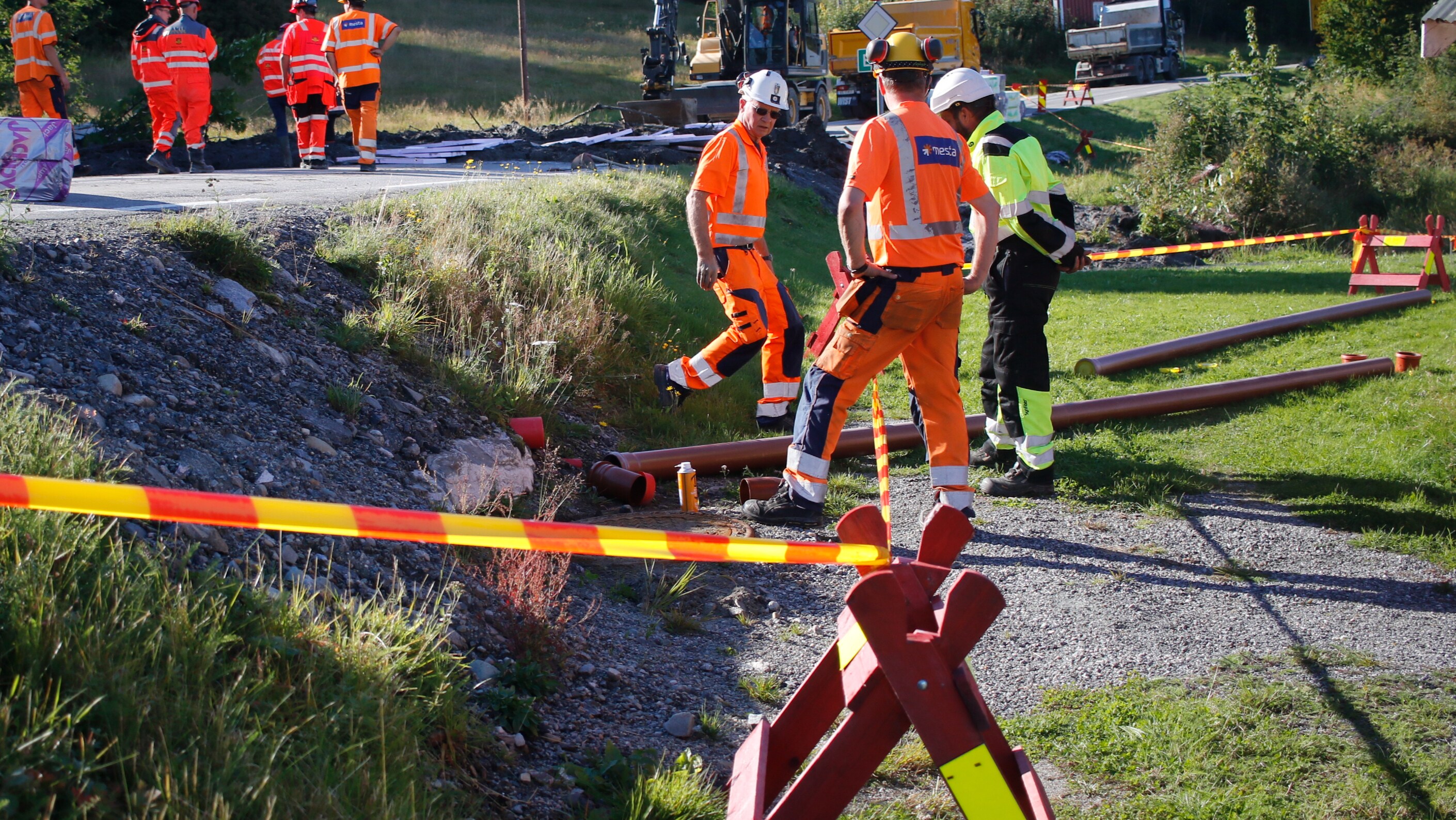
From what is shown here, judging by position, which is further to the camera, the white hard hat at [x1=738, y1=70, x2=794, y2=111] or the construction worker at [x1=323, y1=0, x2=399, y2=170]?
the construction worker at [x1=323, y1=0, x2=399, y2=170]

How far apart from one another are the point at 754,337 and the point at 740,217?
2.54 feet

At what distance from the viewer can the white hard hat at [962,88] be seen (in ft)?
18.5

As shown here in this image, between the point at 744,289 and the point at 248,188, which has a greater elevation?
the point at 248,188

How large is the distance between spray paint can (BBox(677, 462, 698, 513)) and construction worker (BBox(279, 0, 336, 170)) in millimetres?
9805

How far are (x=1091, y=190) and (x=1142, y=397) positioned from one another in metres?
17.3

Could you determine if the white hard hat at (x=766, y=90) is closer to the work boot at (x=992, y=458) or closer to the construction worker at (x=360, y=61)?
the work boot at (x=992, y=458)

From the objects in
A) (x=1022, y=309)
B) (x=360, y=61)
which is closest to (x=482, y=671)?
(x=1022, y=309)

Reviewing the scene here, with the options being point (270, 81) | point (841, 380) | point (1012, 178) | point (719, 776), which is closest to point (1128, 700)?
point (719, 776)

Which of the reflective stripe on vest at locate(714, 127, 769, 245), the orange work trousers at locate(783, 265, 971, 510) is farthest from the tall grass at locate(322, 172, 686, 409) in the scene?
the orange work trousers at locate(783, 265, 971, 510)

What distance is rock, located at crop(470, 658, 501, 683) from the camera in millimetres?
3406

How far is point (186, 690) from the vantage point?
7.69 ft

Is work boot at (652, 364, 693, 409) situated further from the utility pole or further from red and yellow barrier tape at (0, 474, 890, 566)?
the utility pole

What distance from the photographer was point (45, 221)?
20.7 feet

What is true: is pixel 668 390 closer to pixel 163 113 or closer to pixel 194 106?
pixel 194 106
